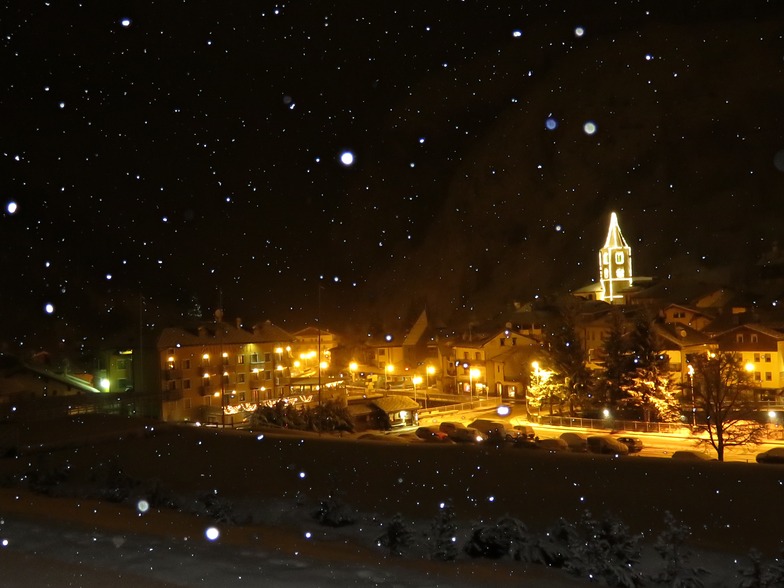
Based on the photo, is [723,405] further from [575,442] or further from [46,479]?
[46,479]

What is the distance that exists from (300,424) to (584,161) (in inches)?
1827

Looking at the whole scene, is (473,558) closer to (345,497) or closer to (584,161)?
(345,497)

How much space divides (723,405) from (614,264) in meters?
34.2

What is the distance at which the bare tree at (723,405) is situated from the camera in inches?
853

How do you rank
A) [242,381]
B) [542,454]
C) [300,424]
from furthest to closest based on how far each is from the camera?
[242,381], [300,424], [542,454]

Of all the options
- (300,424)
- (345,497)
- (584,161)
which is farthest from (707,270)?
(345,497)

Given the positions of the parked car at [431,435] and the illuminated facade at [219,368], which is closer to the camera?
the parked car at [431,435]

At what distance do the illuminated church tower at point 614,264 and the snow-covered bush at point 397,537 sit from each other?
2034 inches

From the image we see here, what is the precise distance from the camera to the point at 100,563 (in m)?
6.36

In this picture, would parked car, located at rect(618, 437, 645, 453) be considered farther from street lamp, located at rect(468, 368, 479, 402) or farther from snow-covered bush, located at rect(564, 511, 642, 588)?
street lamp, located at rect(468, 368, 479, 402)

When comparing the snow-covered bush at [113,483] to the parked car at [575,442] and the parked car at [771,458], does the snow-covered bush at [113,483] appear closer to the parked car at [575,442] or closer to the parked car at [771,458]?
the parked car at [575,442]

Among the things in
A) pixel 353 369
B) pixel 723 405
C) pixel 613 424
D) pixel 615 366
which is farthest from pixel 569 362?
pixel 353 369

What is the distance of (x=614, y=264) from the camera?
57.7 metres

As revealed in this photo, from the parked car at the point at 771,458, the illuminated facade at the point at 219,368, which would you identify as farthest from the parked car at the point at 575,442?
the illuminated facade at the point at 219,368
